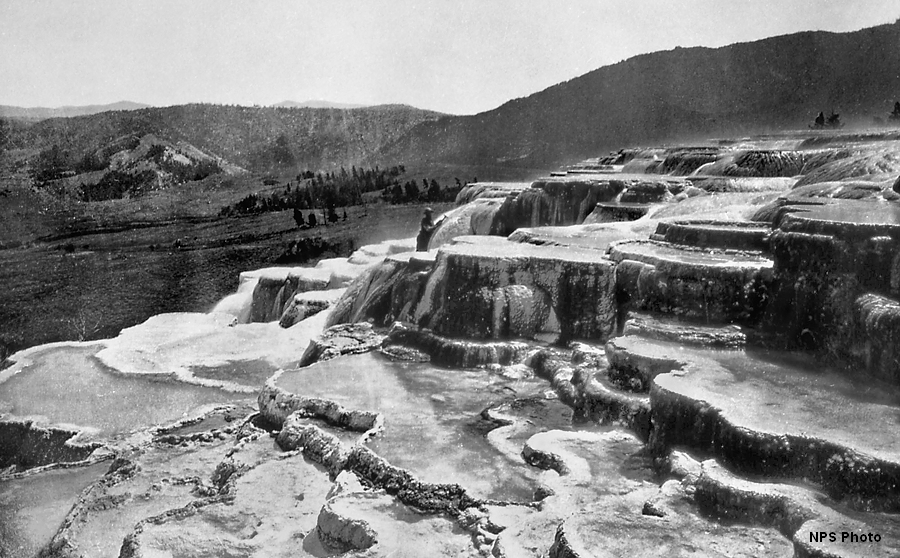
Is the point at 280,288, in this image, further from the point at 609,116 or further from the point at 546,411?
the point at 609,116

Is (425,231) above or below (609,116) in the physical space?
below

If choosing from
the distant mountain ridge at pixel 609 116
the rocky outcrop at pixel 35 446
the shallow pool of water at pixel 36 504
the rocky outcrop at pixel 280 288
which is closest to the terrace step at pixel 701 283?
the shallow pool of water at pixel 36 504

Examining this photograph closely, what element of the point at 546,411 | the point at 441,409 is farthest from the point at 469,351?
the point at 546,411

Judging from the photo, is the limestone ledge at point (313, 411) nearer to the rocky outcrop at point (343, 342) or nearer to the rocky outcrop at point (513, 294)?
the rocky outcrop at point (343, 342)

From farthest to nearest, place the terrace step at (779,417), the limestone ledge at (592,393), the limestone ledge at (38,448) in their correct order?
the limestone ledge at (38,448)
the limestone ledge at (592,393)
the terrace step at (779,417)

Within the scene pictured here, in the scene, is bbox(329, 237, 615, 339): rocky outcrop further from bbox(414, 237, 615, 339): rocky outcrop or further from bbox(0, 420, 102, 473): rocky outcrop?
bbox(0, 420, 102, 473): rocky outcrop
